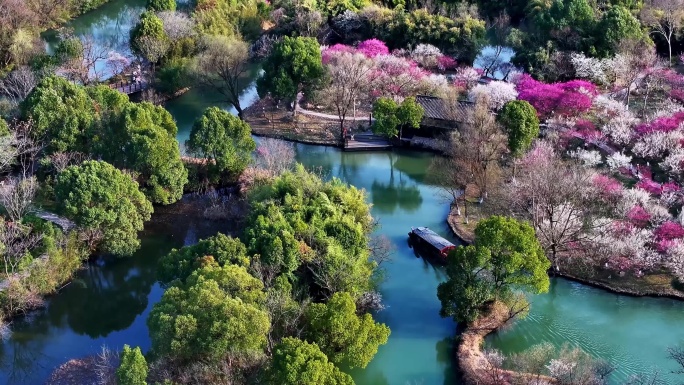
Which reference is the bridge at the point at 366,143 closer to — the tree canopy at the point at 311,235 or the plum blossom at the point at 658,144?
the tree canopy at the point at 311,235

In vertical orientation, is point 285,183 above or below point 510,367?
above

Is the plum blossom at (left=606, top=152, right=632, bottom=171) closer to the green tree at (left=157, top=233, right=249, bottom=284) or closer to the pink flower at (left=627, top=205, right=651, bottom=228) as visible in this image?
the pink flower at (left=627, top=205, right=651, bottom=228)

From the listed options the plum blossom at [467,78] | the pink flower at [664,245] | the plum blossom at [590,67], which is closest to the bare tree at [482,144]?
the pink flower at [664,245]

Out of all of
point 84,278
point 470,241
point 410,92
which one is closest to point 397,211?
point 470,241

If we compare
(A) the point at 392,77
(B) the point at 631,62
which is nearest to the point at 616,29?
(B) the point at 631,62

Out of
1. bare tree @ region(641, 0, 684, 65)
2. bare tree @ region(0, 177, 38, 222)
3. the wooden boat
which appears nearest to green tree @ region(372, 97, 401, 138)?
the wooden boat

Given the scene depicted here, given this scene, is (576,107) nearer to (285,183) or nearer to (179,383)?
(285,183)
